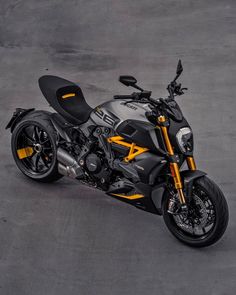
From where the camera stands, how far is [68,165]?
6.64 m

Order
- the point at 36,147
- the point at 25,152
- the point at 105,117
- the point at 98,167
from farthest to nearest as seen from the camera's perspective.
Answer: the point at 25,152
the point at 36,147
the point at 98,167
the point at 105,117

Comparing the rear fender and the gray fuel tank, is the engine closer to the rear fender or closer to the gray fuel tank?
the gray fuel tank

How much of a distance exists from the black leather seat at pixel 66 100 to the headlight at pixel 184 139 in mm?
1026

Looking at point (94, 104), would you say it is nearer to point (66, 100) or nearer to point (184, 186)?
point (66, 100)

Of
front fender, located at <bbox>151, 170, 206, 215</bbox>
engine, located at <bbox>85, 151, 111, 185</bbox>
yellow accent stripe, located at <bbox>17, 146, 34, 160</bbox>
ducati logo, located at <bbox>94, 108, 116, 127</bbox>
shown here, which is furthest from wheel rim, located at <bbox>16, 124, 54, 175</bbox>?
front fender, located at <bbox>151, 170, 206, 215</bbox>

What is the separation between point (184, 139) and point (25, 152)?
6.34 feet

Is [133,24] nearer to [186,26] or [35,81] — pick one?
[186,26]

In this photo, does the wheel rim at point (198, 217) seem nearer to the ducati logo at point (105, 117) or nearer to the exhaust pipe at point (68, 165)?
the ducati logo at point (105, 117)

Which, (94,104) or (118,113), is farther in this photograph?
(94,104)

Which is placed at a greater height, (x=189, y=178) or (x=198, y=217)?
(x=189, y=178)

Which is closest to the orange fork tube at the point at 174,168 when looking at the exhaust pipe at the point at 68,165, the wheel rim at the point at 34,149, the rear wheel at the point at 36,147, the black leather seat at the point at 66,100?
the black leather seat at the point at 66,100

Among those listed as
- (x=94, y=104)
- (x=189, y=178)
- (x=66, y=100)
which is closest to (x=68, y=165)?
(x=66, y=100)

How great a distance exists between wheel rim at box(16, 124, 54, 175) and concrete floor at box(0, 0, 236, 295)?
16cm

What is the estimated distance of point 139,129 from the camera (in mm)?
5934
